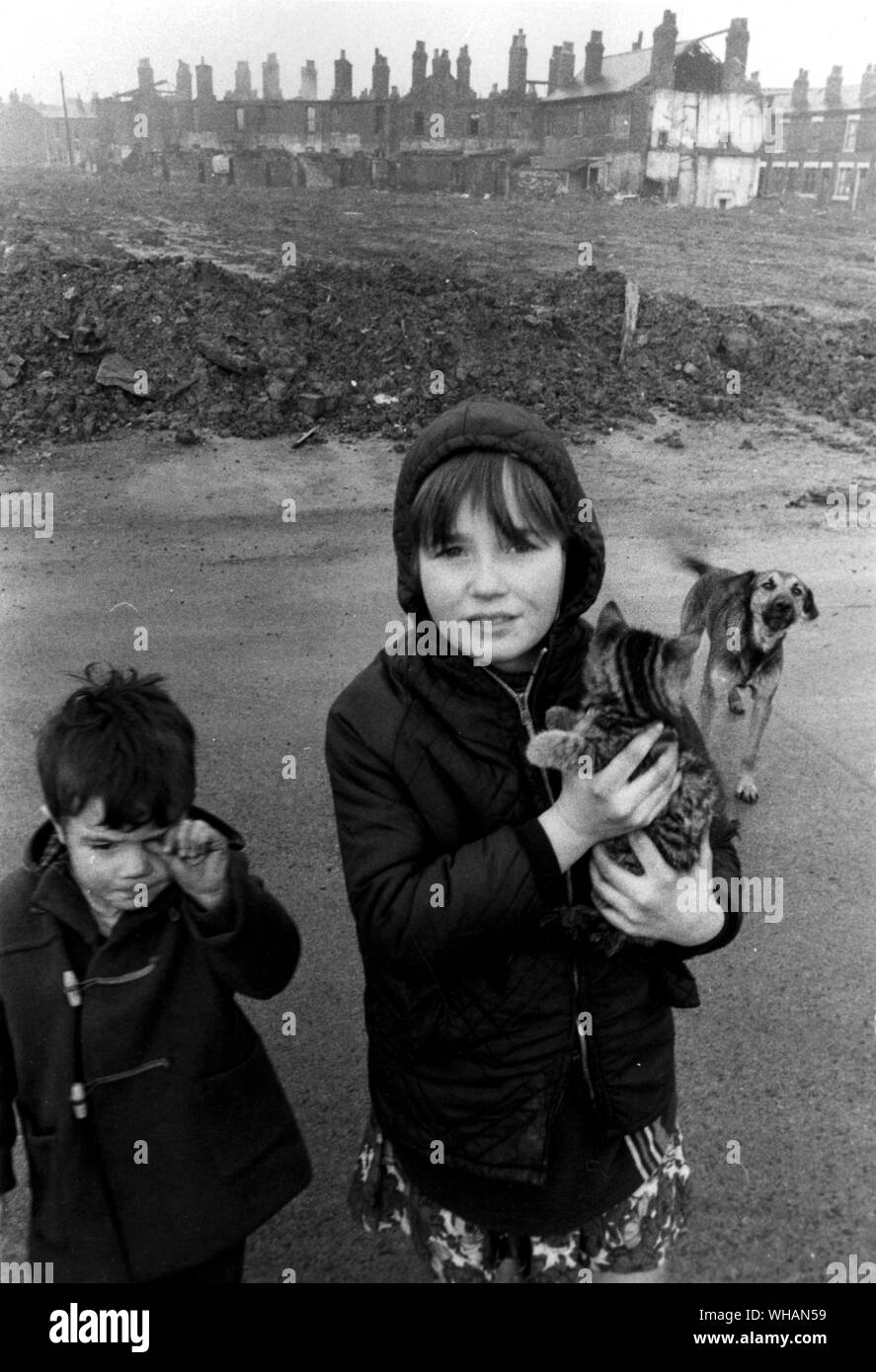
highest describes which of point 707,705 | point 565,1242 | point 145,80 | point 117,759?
point 145,80

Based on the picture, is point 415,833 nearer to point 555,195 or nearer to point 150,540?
point 150,540

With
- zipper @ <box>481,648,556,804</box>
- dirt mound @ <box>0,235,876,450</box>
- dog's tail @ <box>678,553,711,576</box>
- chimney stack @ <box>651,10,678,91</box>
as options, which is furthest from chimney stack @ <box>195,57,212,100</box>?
zipper @ <box>481,648,556,804</box>

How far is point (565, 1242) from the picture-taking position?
1938 millimetres

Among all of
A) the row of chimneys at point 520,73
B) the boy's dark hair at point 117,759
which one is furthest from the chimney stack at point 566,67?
the boy's dark hair at point 117,759

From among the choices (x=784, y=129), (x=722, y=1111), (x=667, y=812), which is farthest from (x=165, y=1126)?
(x=784, y=129)

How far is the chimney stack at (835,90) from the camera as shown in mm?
5390

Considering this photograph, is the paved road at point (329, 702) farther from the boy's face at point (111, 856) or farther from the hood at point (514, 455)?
the hood at point (514, 455)

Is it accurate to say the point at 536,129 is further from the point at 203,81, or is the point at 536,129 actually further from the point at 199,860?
the point at 199,860

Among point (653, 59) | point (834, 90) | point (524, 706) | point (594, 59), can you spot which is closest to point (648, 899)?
point (524, 706)

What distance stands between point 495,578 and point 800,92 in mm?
7091

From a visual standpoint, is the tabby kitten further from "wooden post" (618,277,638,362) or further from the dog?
"wooden post" (618,277,638,362)

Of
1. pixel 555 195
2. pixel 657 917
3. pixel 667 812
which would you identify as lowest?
pixel 657 917

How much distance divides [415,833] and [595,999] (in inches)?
18.9

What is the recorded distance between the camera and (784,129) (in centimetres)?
821
